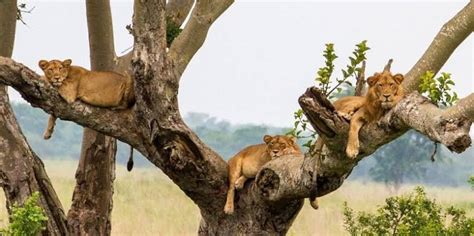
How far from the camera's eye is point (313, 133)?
29.9 feet

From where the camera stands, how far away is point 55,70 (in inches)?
391

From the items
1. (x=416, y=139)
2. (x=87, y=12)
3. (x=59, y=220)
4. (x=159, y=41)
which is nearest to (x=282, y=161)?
(x=159, y=41)

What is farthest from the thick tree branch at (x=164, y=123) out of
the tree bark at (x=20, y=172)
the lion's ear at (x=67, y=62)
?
the tree bark at (x=20, y=172)

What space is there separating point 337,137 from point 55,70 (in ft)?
9.05

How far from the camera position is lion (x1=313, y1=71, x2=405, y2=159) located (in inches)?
317

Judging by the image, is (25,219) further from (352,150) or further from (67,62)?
(352,150)

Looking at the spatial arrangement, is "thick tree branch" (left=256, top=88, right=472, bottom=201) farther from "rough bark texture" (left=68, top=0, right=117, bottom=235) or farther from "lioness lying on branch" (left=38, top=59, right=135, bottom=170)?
"rough bark texture" (left=68, top=0, right=117, bottom=235)

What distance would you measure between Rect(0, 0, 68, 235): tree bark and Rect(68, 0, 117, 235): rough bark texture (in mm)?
849

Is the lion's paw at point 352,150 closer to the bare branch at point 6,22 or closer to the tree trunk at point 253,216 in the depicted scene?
the tree trunk at point 253,216

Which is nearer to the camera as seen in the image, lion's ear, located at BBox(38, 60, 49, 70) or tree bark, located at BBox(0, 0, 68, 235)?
lion's ear, located at BBox(38, 60, 49, 70)

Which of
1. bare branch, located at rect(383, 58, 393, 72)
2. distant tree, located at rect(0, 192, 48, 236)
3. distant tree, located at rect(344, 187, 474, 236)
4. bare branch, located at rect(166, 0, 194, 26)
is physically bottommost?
distant tree, located at rect(344, 187, 474, 236)

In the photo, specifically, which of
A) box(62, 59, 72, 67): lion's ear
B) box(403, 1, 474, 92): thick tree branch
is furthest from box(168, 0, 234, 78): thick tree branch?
box(403, 1, 474, 92): thick tree branch

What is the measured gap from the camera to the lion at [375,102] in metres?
8.05

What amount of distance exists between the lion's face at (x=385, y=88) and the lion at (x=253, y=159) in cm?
203
